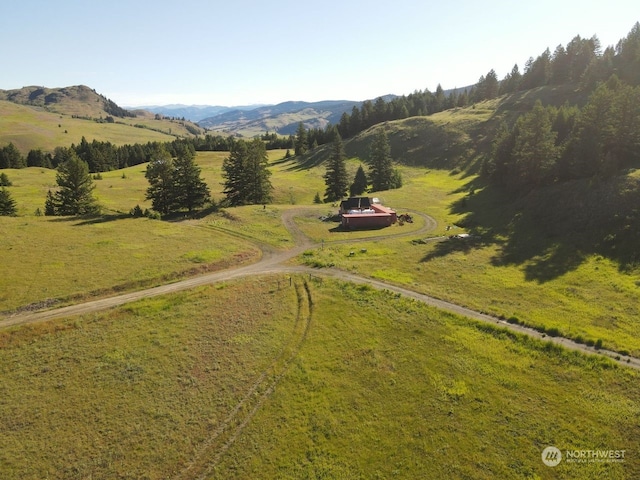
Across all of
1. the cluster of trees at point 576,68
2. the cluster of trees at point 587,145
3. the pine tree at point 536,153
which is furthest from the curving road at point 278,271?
the cluster of trees at point 576,68

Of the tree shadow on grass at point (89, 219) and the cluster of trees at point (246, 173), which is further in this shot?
the cluster of trees at point (246, 173)

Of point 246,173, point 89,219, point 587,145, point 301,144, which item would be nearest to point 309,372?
point 89,219

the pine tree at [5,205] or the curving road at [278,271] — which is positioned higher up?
the pine tree at [5,205]

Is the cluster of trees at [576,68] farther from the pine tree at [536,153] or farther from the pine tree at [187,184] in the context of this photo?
the pine tree at [187,184]

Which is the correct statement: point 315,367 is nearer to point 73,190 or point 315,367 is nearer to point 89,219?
point 89,219

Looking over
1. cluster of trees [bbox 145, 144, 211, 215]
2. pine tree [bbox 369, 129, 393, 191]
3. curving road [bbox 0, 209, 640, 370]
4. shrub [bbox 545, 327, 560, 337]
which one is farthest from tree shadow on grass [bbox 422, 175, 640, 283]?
cluster of trees [bbox 145, 144, 211, 215]
